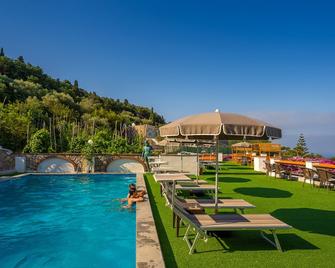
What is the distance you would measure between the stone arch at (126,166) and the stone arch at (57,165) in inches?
97.5

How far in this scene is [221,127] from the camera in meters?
4.39

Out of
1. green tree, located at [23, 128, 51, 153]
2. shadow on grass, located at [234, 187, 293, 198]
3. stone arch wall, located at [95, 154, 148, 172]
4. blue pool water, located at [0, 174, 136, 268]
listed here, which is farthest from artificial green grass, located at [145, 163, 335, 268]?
green tree, located at [23, 128, 51, 153]

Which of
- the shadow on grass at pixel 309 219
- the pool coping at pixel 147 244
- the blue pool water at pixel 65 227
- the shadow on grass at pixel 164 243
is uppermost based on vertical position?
the pool coping at pixel 147 244

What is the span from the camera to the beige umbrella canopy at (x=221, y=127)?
4414mm

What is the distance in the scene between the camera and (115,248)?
20.4ft

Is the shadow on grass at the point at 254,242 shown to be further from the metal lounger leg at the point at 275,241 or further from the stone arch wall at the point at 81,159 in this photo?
the stone arch wall at the point at 81,159

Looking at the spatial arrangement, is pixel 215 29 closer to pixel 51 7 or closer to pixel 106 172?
pixel 51 7

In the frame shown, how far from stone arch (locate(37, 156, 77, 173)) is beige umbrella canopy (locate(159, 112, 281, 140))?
16.2m

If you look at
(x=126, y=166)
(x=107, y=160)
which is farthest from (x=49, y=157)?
(x=126, y=166)

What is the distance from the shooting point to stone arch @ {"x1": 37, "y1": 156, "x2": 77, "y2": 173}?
19.5m

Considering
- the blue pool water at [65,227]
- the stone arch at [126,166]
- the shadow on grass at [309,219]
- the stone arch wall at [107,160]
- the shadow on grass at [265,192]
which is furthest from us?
the stone arch at [126,166]

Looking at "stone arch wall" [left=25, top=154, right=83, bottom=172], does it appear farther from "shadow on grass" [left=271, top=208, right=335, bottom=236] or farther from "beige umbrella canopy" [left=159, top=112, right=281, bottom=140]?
"beige umbrella canopy" [left=159, top=112, right=281, bottom=140]

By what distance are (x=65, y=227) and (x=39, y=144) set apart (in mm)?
13165

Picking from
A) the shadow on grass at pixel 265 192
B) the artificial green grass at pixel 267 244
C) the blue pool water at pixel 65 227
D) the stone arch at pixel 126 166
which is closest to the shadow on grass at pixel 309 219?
the artificial green grass at pixel 267 244
